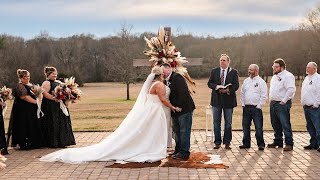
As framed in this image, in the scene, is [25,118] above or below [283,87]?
below

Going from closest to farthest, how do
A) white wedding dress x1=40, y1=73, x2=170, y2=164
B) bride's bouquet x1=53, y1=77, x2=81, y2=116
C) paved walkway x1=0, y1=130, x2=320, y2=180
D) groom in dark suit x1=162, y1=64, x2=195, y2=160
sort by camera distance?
paved walkway x1=0, y1=130, x2=320, y2=180
white wedding dress x1=40, y1=73, x2=170, y2=164
groom in dark suit x1=162, y1=64, x2=195, y2=160
bride's bouquet x1=53, y1=77, x2=81, y2=116

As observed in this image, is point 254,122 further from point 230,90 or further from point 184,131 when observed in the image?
point 184,131

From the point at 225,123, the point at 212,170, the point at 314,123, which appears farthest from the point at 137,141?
the point at 314,123

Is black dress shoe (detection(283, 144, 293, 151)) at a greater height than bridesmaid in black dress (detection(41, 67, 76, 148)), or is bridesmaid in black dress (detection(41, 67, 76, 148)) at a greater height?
bridesmaid in black dress (detection(41, 67, 76, 148))

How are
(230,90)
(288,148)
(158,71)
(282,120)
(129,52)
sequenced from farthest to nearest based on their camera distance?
1. (129,52)
2. (230,90)
3. (282,120)
4. (288,148)
5. (158,71)

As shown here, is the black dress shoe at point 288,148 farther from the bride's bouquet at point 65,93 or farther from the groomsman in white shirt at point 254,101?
the bride's bouquet at point 65,93

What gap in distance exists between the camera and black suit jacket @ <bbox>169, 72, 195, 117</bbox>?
31.0 feet

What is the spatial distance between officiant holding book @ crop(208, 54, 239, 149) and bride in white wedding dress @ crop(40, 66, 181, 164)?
5.50 ft

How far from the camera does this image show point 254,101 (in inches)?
415

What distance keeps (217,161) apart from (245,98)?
216 cm

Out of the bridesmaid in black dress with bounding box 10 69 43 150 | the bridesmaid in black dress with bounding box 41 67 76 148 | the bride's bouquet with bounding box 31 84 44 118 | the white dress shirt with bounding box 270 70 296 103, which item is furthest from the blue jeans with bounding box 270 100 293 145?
the bridesmaid in black dress with bounding box 10 69 43 150

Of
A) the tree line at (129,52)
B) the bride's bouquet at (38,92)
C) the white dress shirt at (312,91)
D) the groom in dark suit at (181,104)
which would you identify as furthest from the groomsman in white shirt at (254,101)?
the tree line at (129,52)

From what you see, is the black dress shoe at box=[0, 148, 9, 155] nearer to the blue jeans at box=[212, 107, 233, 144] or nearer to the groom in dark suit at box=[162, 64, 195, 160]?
the groom in dark suit at box=[162, 64, 195, 160]

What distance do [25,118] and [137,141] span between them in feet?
10.8
